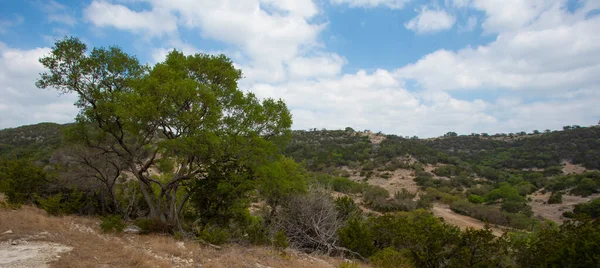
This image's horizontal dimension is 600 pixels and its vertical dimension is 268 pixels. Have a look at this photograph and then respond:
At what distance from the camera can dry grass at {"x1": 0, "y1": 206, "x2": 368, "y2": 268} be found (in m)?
6.85

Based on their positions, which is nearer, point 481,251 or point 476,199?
point 481,251

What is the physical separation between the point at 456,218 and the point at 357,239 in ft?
61.0

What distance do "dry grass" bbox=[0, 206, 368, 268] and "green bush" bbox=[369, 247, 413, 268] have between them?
125 centimetres

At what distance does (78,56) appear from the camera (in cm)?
1102

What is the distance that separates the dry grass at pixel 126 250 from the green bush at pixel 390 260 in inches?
49.2

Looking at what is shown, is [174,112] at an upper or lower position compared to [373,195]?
upper

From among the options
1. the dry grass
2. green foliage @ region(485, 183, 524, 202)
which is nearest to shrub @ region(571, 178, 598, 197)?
green foliage @ region(485, 183, 524, 202)

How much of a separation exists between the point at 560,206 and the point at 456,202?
8743 millimetres

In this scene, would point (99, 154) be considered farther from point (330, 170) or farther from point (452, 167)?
point (452, 167)

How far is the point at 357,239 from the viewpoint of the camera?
11711mm

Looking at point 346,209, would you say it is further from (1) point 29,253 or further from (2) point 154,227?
(1) point 29,253

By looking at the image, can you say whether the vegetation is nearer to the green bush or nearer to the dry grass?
the green bush

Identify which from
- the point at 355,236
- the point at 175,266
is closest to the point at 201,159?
the point at 175,266

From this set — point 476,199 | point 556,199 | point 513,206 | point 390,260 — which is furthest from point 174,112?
point 556,199
